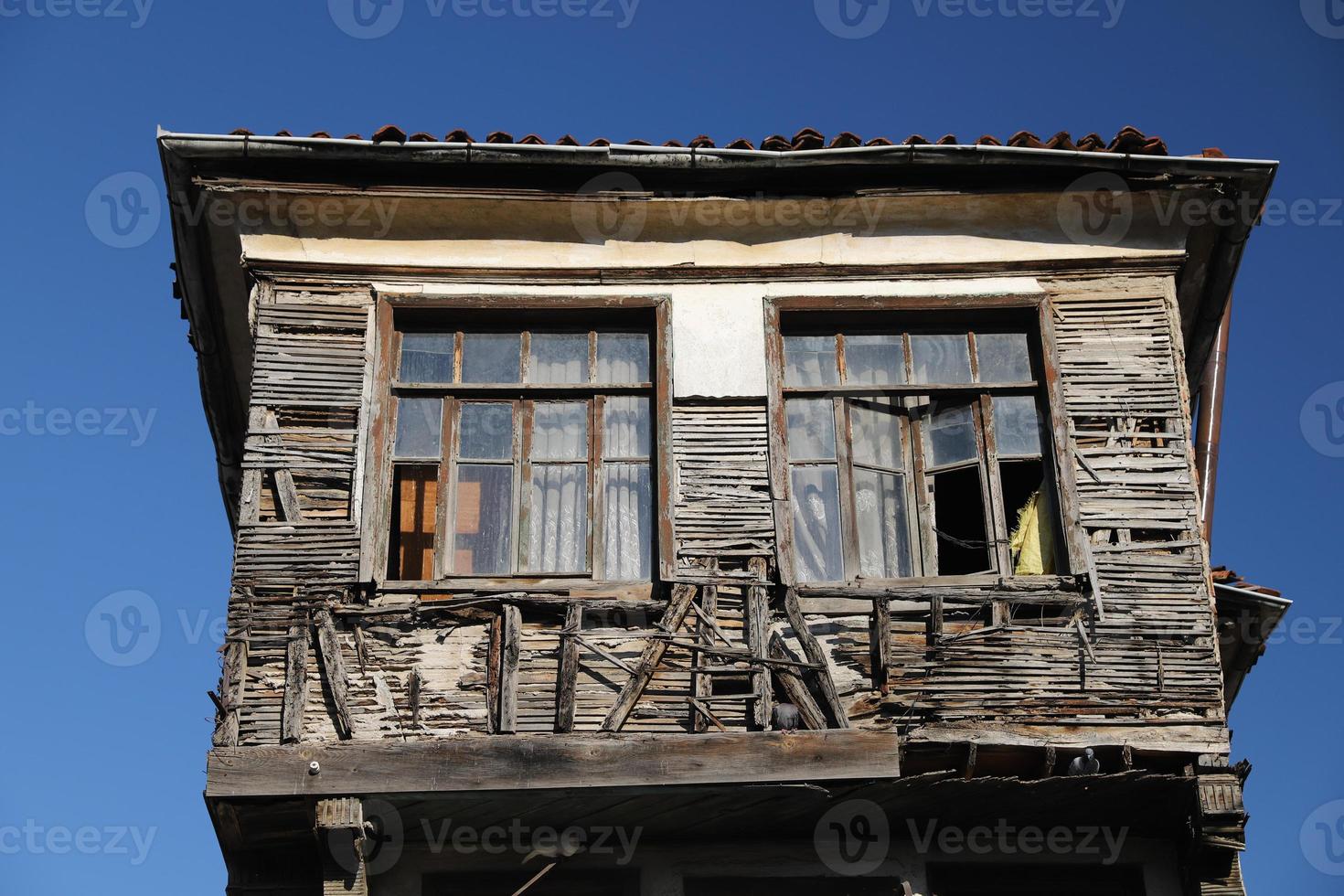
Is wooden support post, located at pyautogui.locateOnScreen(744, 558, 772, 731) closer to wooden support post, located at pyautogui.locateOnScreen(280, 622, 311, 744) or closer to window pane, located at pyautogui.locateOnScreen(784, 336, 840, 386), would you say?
window pane, located at pyautogui.locateOnScreen(784, 336, 840, 386)

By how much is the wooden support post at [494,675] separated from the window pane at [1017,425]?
341cm

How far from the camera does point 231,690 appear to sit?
9.44 meters

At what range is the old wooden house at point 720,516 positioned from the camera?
30.4 feet

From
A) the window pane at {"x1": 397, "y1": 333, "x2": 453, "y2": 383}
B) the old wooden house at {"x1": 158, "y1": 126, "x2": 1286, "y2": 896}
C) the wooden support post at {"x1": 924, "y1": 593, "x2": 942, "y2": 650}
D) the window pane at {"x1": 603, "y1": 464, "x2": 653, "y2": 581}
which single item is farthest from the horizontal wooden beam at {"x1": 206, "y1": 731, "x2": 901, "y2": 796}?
the window pane at {"x1": 397, "y1": 333, "x2": 453, "y2": 383}

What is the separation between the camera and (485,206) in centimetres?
1106

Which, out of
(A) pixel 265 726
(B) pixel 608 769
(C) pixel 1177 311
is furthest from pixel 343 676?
(C) pixel 1177 311

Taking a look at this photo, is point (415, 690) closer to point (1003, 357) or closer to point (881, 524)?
point (881, 524)

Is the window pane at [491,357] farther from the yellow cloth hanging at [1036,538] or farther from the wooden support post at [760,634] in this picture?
the yellow cloth hanging at [1036,538]

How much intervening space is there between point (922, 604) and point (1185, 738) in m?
1.66

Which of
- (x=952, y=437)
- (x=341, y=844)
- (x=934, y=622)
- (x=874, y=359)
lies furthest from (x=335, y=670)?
(x=952, y=437)

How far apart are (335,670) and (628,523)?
6.65 feet

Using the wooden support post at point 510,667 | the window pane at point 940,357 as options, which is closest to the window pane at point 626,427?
the wooden support post at point 510,667

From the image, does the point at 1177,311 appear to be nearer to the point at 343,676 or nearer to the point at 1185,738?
the point at 1185,738

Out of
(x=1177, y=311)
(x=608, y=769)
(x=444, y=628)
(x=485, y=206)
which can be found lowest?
(x=608, y=769)
